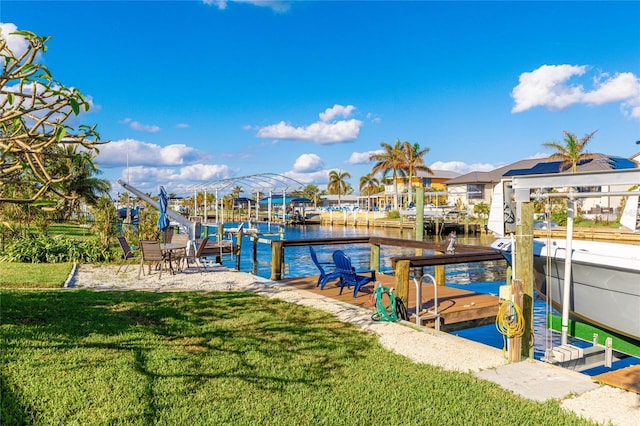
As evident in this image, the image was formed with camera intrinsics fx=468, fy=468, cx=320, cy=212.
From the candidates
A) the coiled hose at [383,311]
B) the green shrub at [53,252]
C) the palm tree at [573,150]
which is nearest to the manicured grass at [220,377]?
the coiled hose at [383,311]

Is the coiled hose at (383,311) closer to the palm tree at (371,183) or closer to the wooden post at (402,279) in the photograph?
the wooden post at (402,279)

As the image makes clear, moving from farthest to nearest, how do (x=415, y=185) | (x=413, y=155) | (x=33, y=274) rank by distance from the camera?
(x=415, y=185) → (x=413, y=155) → (x=33, y=274)

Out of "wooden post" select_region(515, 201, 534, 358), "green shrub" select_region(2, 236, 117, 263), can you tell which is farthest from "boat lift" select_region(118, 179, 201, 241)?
"wooden post" select_region(515, 201, 534, 358)

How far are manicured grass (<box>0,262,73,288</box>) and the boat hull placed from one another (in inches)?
374

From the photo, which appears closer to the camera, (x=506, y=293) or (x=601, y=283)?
(x=506, y=293)

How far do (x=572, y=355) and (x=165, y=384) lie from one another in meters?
5.05

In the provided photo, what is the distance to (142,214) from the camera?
789 inches

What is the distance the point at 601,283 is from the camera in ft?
22.1

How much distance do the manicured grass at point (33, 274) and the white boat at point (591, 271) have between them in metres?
8.86

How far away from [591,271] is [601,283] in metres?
0.21

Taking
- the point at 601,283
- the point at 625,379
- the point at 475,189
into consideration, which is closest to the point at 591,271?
the point at 601,283

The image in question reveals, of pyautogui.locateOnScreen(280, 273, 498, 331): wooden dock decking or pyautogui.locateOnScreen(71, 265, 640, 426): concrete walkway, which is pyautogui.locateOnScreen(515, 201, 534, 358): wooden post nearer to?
pyautogui.locateOnScreen(71, 265, 640, 426): concrete walkway

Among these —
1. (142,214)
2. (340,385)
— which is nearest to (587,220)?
(142,214)

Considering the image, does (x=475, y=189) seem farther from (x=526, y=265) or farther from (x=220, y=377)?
(x=220, y=377)
